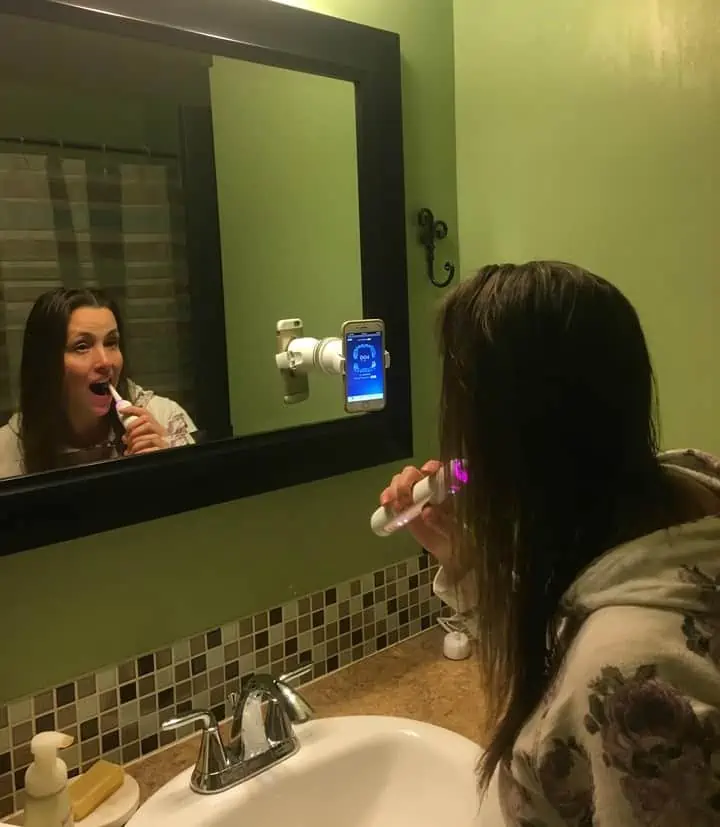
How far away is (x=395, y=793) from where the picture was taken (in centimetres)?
120

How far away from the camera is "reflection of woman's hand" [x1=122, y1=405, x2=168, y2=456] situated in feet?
3.79

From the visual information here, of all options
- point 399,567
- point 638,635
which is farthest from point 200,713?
point 638,635

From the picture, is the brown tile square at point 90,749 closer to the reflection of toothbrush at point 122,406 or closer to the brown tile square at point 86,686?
the brown tile square at point 86,686

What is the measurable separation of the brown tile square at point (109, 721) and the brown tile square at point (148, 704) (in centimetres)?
4

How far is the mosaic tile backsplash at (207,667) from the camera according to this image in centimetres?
109

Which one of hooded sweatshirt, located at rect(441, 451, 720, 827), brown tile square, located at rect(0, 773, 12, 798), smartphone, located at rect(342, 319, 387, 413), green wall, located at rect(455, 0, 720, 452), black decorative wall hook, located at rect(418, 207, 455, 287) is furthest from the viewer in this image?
black decorative wall hook, located at rect(418, 207, 455, 287)

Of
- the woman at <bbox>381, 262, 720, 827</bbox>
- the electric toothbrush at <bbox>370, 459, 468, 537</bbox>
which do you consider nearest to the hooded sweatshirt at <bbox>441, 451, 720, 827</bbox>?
the woman at <bbox>381, 262, 720, 827</bbox>

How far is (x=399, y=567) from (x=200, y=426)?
49cm

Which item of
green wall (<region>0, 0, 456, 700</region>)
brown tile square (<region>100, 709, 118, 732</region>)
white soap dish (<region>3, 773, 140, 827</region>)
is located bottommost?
white soap dish (<region>3, 773, 140, 827</region>)

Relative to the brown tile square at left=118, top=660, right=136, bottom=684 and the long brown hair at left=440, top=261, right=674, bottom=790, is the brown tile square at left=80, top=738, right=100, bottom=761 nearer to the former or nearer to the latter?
the brown tile square at left=118, top=660, right=136, bottom=684

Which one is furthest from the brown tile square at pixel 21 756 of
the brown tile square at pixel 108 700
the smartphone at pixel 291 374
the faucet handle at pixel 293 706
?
the smartphone at pixel 291 374

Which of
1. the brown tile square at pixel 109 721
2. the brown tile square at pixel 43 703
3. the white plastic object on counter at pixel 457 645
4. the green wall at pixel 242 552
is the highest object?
the green wall at pixel 242 552

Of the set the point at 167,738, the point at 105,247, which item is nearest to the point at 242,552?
the point at 167,738

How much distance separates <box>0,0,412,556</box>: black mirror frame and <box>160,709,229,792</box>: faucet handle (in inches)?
10.3
